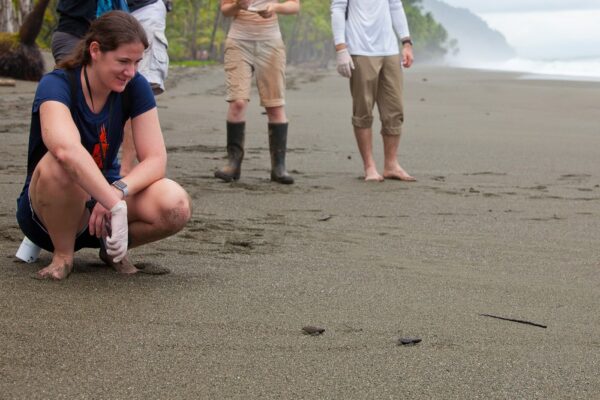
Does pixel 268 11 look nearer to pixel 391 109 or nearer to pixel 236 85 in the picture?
pixel 236 85

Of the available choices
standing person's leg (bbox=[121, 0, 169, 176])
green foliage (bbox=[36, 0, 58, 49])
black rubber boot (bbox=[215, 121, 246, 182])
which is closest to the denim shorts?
standing person's leg (bbox=[121, 0, 169, 176])

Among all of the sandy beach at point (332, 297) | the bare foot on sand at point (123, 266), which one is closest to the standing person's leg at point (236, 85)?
the sandy beach at point (332, 297)

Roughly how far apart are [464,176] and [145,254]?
144 inches

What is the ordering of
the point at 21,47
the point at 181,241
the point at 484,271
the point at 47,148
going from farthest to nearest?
the point at 21,47
the point at 181,241
the point at 484,271
the point at 47,148

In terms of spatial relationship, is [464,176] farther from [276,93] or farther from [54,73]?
[54,73]

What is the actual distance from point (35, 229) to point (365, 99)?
375cm

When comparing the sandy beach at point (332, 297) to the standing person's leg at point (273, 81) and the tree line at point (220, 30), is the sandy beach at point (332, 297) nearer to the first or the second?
the standing person's leg at point (273, 81)

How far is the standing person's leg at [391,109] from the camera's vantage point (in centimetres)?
726

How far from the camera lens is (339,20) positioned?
7.20 meters

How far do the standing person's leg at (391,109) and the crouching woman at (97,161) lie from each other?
3.52 m

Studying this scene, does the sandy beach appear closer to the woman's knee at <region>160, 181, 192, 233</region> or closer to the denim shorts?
the denim shorts

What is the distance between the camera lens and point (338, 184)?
6.95 metres

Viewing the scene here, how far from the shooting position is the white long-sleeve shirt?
717cm

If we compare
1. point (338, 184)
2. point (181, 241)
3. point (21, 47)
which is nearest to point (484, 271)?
point (181, 241)
